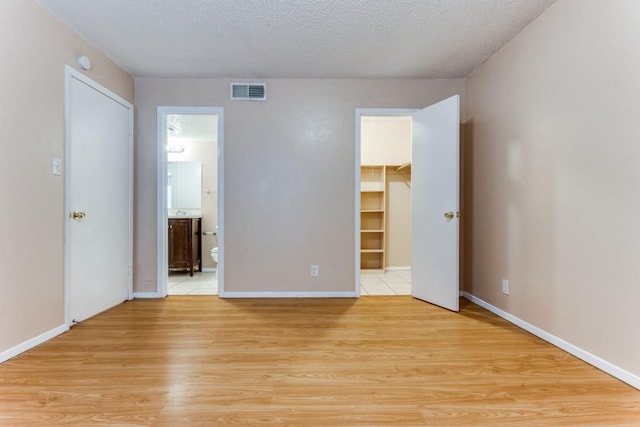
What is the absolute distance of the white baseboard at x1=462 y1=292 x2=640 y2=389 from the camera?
61.4 inches

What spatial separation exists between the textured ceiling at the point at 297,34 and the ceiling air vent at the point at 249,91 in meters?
0.12

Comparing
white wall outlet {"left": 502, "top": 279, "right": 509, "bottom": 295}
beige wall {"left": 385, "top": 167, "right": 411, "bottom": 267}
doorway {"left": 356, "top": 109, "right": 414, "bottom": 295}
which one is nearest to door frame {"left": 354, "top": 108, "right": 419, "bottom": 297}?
white wall outlet {"left": 502, "top": 279, "right": 509, "bottom": 295}

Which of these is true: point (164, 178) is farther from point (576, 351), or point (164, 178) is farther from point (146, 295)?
point (576, 351)

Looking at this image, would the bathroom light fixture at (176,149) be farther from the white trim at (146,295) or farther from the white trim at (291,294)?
the white trim at (291,294)

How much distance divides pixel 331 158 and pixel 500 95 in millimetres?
1669

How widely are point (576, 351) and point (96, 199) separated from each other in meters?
3.85

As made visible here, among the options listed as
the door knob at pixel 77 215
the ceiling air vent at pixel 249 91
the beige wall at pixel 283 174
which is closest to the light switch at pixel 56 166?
the door knob at pixel 77 215

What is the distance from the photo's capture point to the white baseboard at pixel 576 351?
156cm

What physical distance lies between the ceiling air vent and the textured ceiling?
12cm

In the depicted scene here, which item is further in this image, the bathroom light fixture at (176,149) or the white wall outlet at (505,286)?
the bathroom light fixture at (176,149)

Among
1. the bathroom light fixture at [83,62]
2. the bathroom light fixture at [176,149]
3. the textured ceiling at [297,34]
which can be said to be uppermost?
the textured ceiling at [297,34]

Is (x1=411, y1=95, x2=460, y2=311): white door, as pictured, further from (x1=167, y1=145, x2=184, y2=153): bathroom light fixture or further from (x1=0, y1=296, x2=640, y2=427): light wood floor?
(x1=167, y1=145, x2=184, y2=153): bathroom light fixture

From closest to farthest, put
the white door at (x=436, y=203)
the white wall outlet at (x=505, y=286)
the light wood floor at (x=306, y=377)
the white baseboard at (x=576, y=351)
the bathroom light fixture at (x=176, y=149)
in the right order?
the light wood floor at (x=306, y=377) → the white baseboard at (x=576, y=351) → the white wall outlet at (x=505, y=286) → the white door at (x=436, y=203) → the bathroom light fixture at (x=176, y=149)

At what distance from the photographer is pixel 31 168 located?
6.41 ft
